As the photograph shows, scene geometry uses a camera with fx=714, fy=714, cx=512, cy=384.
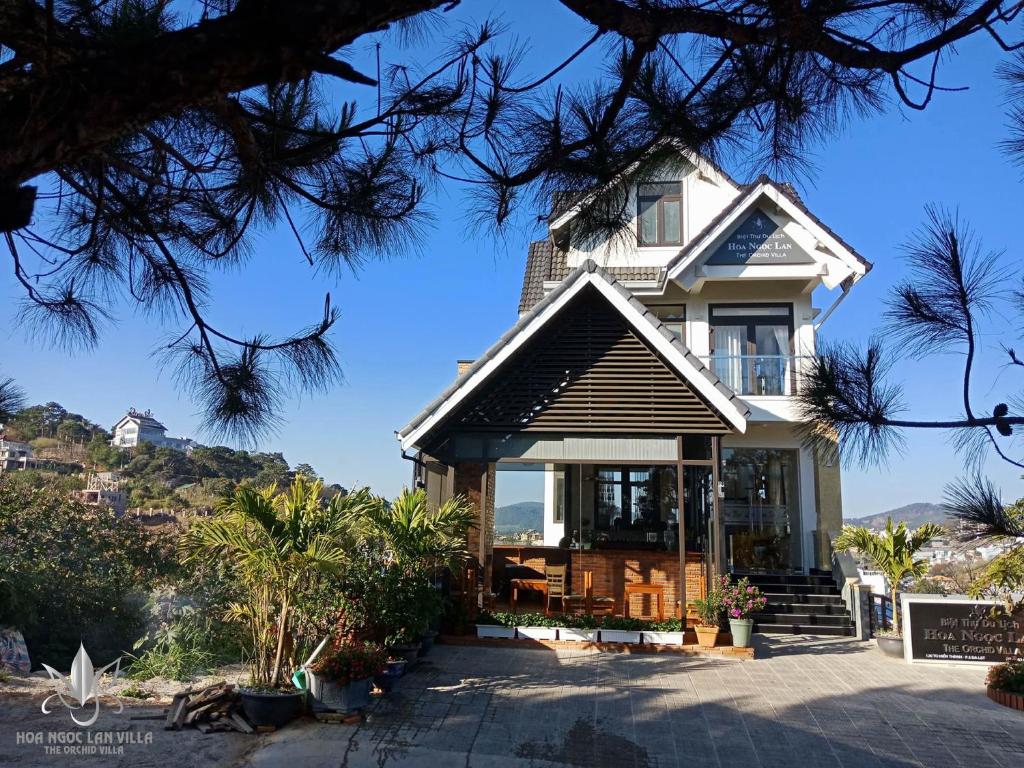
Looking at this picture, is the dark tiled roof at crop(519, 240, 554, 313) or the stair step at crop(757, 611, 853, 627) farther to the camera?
the dark tiled roof at crop(519, 240, 554, 313)

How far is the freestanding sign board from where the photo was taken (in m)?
9.36

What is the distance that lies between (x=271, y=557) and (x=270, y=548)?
3.2 inches

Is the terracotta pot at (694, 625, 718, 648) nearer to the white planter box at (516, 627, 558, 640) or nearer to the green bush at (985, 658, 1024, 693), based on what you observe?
the white planter box at (516, 627, 558, 640)

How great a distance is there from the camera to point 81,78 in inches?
89.0

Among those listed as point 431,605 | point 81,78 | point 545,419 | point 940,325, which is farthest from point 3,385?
point 545,419

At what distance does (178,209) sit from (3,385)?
193cm

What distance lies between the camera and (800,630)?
11.8m

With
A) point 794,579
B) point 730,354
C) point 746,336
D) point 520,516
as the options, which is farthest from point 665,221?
point 794,579

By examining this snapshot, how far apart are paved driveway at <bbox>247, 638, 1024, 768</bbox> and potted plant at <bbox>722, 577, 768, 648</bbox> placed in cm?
47

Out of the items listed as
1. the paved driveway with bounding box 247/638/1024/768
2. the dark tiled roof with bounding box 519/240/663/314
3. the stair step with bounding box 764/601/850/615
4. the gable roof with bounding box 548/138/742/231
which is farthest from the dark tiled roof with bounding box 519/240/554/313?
the gable roof with bounding box 548/138/742/231

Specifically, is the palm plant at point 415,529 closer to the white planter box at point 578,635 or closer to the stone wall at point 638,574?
the white planter box at point 578,635

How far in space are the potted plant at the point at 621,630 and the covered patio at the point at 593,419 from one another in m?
0.73

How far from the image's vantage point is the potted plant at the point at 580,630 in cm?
1016

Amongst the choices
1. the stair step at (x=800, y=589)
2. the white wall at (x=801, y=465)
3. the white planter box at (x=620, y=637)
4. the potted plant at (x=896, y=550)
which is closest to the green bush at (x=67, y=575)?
the white planter box at (x=620, y=637)
